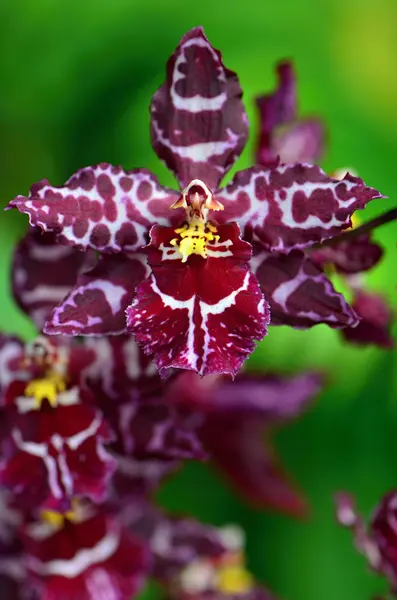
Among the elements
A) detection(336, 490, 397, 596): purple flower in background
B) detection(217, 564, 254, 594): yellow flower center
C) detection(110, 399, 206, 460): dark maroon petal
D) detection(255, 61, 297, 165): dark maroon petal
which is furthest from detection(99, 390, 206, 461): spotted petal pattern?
detection(217, 564, 254, 594): yellow flower center

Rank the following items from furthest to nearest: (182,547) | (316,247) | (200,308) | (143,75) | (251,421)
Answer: (143,75) < (251,421) < (182,547) < (316,247) < (200,308)

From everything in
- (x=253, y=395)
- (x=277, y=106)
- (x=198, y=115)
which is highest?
(x=277, y=106)

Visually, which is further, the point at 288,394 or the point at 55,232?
the point at 288,394

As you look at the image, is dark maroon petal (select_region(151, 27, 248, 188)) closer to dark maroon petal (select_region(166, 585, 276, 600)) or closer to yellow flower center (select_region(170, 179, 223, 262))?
yellow flower center (select_region(170, 179, 223, 262))

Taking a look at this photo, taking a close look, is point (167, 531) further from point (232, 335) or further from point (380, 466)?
point (232, 335)

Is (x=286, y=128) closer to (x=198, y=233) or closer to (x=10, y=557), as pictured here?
(x=198, y=233)

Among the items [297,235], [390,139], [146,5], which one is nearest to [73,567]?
[297,235]

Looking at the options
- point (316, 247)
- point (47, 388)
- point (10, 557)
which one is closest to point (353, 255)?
point (316, 247)
